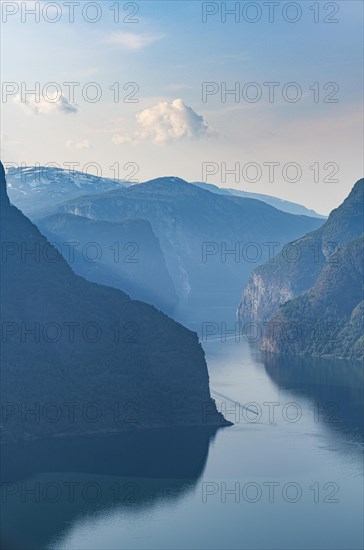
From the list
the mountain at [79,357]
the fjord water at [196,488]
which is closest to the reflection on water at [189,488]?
the fjord water at [196,488]

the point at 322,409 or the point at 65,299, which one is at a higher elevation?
the point at 65,299

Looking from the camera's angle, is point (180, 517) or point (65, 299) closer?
point (180, 517)

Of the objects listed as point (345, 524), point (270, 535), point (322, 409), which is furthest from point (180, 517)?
point (322, 409)

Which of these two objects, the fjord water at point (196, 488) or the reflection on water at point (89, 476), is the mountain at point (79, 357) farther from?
the fjord water at point (196, 488)

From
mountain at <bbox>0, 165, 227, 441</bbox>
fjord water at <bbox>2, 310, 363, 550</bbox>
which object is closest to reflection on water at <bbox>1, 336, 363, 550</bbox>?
fjord water at <bbox>2, 310, 363, 550</bbox>

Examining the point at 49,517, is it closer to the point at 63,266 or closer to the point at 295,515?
the point at 295,515

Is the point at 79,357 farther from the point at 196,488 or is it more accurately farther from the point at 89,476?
the point at 196,488
